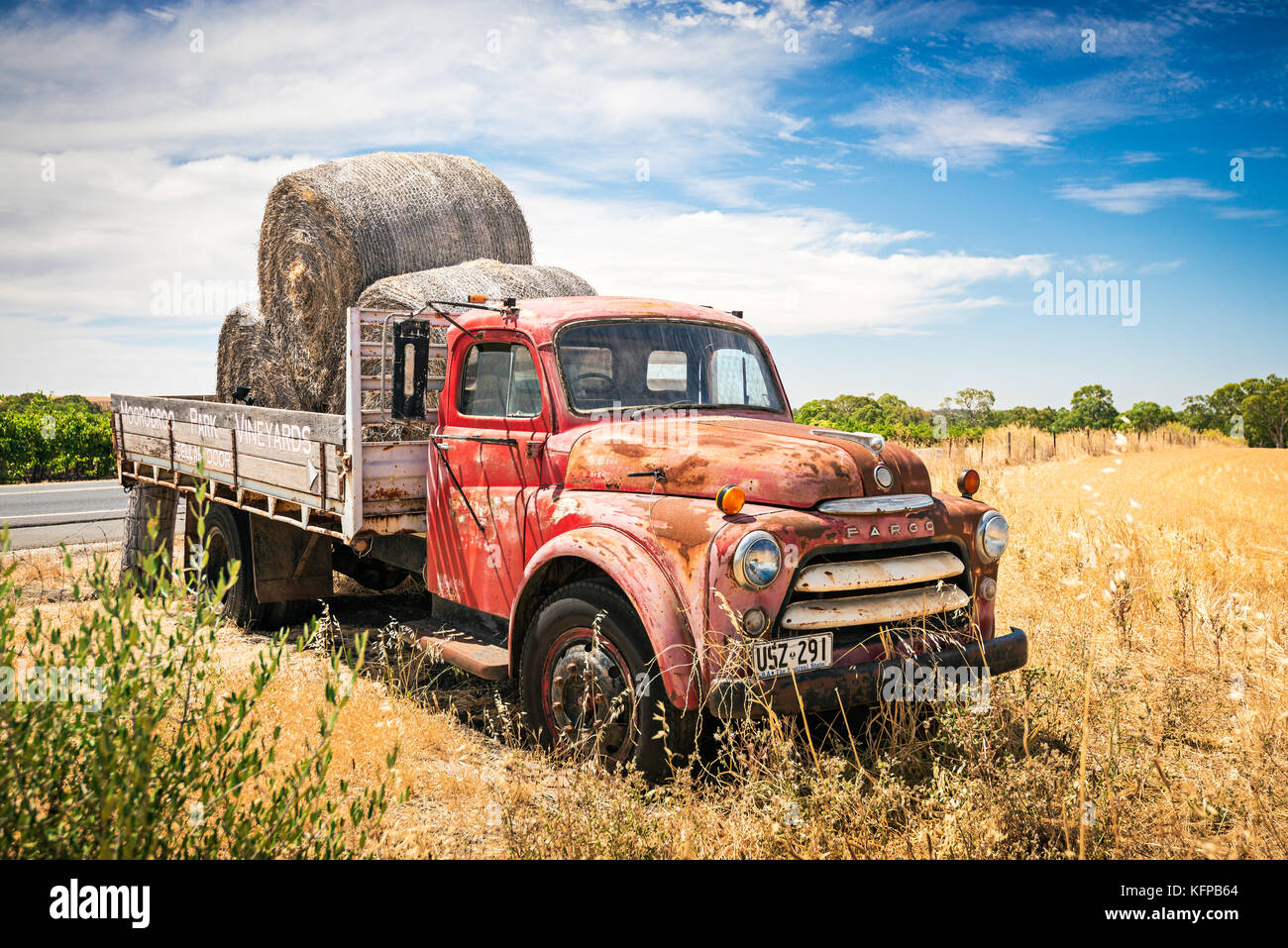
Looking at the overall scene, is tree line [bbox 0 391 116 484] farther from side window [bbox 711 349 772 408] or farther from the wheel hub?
the wheel hub

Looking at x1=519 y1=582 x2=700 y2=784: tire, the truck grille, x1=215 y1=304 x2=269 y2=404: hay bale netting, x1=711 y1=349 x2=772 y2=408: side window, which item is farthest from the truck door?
x1=215 y1=304 x2=269 y2=404: hay bale netting

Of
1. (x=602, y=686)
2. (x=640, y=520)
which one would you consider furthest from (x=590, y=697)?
(x=640, y=520)

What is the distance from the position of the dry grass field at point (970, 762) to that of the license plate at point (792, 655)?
0.78 feet

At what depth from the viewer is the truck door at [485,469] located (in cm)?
470

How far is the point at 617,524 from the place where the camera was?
4.00m

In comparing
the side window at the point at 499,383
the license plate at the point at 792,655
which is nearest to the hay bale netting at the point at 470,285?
the side window at the point at 499,383

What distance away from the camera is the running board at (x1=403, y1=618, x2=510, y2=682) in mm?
4480

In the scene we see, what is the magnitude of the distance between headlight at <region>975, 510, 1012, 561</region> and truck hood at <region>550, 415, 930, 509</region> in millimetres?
311

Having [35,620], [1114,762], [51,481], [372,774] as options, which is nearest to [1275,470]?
[1114,762]

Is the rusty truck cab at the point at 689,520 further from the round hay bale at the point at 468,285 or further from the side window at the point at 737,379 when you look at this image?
the round hay bale at the point at 468,285

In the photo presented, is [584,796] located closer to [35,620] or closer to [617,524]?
[617,524]
